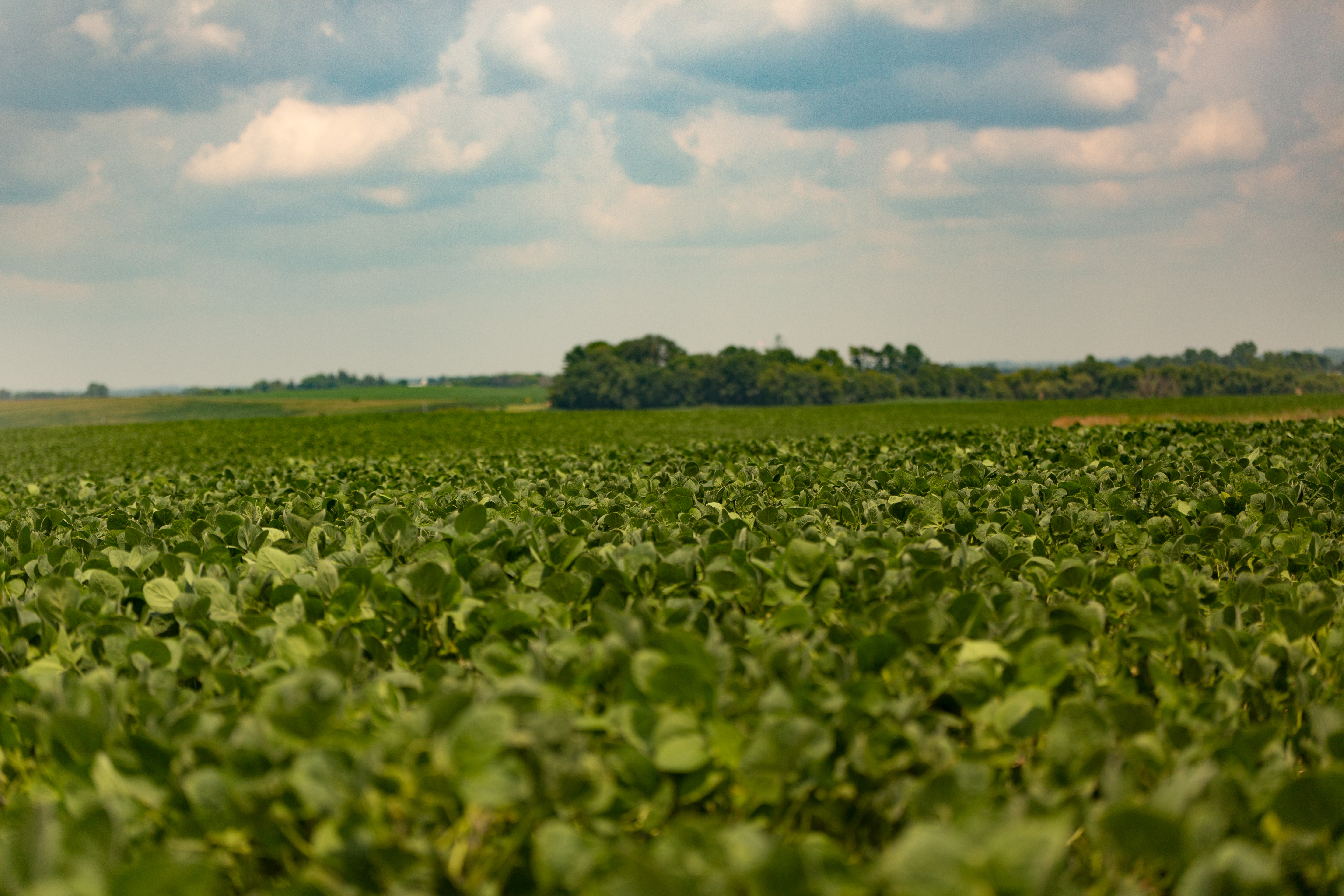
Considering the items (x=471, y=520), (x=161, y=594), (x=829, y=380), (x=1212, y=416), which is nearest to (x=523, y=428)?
(x=1212, y=416)

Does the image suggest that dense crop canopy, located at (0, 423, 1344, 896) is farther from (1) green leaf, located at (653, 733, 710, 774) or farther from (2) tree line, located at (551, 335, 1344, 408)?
(2) tree line, located at (551, 335, 1344, 408)

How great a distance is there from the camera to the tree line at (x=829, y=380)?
13950cm

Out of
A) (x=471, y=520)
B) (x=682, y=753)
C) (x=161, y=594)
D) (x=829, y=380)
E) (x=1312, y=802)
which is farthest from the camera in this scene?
(x=829, y=380)

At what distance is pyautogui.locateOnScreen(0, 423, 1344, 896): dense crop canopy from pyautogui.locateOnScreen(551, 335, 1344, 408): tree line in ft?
437

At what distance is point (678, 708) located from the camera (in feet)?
6.78

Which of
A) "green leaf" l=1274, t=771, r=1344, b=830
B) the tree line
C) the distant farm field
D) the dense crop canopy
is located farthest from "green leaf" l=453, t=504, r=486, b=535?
the tree line

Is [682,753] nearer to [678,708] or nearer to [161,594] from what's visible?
[678,708]

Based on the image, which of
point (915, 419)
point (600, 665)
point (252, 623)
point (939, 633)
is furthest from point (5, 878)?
point (915, 419)

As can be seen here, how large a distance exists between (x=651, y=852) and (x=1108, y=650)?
1.92m

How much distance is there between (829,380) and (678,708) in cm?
14673

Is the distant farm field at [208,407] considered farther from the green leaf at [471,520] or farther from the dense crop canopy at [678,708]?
the dense crop canopy at [678,708]

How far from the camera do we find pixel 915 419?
221ft

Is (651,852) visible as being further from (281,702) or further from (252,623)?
(252,623)

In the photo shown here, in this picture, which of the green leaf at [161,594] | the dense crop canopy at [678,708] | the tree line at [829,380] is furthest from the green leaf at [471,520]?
the tree line at [829,380]
